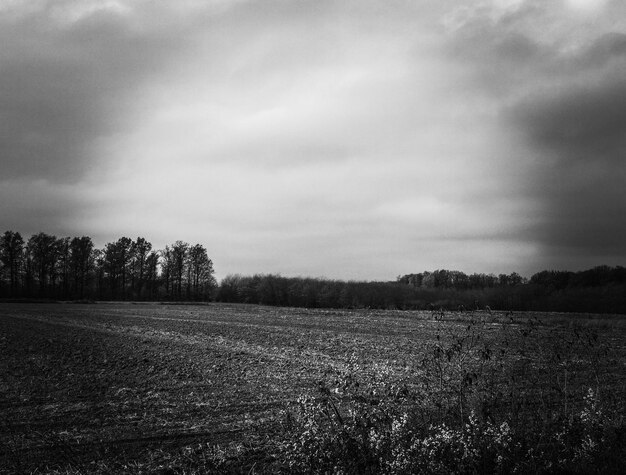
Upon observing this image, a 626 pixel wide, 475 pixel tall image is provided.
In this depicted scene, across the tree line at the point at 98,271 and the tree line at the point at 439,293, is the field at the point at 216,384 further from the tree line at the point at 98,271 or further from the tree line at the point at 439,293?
the tree line at the point at 98,271

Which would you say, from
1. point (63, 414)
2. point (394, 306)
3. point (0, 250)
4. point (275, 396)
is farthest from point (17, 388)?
point (0, 250)

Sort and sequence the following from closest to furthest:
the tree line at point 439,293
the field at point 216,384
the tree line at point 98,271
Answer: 1. the field at point 216,384
2. the tree line at point 439,293
3. the tree line at point 98,271

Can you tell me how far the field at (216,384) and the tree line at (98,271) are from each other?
79800 millimetres

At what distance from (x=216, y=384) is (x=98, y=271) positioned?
10710 centimetres

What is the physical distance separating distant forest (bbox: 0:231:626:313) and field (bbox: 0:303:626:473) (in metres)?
48.7

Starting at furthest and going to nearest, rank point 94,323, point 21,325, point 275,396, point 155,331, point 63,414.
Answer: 1. point 94,323
2. point 21,325
3. point 155,331
4. point 275,396
5. point 63,414

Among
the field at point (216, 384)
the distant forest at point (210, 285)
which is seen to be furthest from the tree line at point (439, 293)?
the field at point (216, 384)

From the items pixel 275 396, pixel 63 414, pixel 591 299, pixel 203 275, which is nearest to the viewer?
pixel 63 414

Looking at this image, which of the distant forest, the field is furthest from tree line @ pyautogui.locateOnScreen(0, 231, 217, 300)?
the field

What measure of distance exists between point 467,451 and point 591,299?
79046 millimetres

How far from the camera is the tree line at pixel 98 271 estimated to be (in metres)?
101

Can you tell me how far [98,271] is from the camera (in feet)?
366

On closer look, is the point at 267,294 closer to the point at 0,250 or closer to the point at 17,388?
the point at 0,250

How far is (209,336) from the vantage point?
99.2 ft
